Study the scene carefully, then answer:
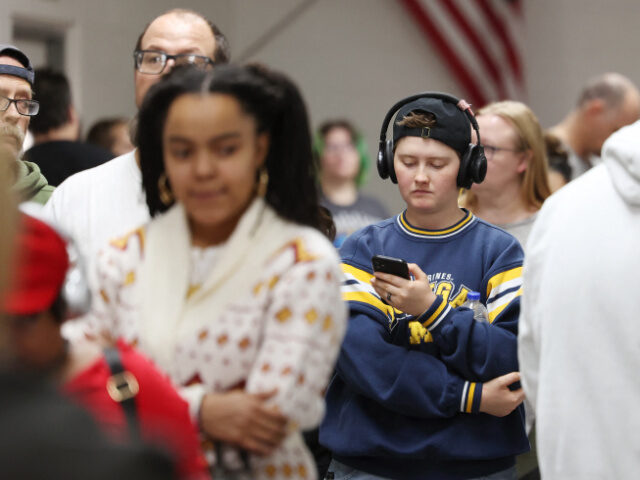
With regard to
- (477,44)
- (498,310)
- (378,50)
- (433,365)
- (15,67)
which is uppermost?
(15,67)

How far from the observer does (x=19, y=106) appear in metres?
2.58

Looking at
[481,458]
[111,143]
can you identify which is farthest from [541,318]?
[111,143]

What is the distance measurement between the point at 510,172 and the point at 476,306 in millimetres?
1124

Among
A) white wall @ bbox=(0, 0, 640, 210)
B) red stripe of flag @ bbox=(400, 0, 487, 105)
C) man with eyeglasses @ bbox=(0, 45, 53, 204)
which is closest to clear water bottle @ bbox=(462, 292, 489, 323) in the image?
man with eyeglasses @ bbox=(0, 45, 53, 204)

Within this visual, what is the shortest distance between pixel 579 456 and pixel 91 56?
5.78m

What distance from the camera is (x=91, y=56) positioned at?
23.0 feet

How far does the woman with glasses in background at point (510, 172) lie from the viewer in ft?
10.9

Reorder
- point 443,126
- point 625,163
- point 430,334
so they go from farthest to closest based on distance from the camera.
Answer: point 443,126, point 430,334, point 625,163

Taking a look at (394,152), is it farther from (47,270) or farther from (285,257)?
(47,270)

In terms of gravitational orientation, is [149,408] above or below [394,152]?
below

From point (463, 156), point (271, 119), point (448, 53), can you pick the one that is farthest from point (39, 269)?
point (448, 53)

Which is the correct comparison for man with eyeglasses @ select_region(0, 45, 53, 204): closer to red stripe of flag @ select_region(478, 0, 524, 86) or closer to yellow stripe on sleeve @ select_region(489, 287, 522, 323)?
yellow stripe on sleeve @ select_region(489, 287, 522, 323)

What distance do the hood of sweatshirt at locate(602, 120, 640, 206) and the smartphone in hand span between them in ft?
1.73

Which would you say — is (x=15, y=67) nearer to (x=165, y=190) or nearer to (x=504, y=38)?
(x=165, y=190)
